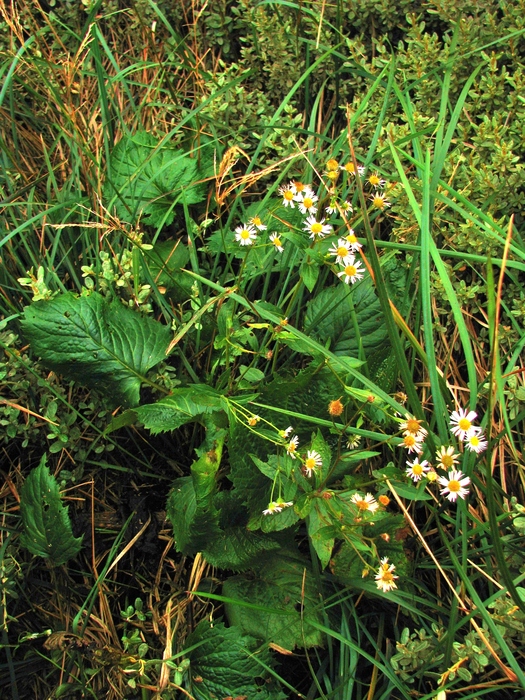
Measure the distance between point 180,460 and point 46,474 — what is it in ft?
1.29

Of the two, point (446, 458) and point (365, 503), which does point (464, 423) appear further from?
point (365, 503)

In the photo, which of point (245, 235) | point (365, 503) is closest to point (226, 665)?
point (365, 503)

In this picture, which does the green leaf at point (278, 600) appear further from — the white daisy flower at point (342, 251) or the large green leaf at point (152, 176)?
the large green leaf at point (152, 176)

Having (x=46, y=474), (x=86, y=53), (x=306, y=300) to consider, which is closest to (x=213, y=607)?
(x=46, y=474)

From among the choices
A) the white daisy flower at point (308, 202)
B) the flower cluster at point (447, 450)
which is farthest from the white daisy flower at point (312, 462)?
the white daisy flower at point (308, 202)

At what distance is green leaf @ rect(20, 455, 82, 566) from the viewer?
155 cm

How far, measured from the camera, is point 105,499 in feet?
5.92

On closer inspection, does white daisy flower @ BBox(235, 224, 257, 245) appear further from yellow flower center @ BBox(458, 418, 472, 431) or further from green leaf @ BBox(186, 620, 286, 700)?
green leaf @ BBox(186, 620, 286, 700)

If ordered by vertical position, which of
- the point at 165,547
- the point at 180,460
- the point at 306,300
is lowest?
the point at 165,547

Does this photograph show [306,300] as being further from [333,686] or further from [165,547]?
[333,686]

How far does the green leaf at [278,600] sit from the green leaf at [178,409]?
437 mm

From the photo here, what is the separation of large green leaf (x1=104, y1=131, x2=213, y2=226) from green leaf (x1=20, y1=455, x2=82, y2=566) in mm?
841

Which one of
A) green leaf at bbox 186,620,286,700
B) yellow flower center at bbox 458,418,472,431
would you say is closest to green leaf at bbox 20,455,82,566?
green leaf at bbox 186,620,286,700

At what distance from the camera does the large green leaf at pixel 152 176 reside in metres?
1.94
